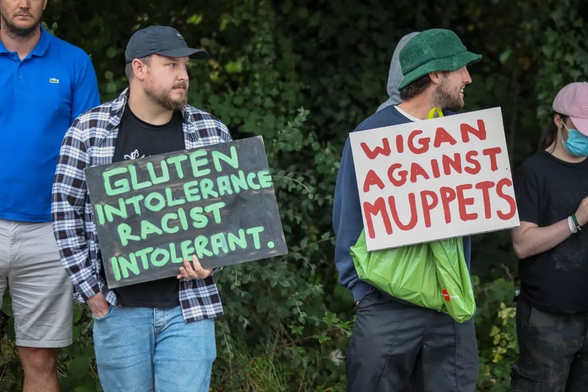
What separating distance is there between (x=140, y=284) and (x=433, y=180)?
3.81 feet

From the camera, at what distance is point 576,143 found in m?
4.25

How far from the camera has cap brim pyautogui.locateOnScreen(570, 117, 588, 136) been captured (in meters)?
4.19

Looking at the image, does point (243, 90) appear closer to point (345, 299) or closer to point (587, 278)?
point (345, 299)

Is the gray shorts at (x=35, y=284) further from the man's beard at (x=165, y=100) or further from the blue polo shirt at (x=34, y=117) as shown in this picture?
the man's beard at (x=165, y=100)

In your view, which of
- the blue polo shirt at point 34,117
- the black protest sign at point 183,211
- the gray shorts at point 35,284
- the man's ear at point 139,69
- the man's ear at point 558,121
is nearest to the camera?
the black protest sign at point 183,211

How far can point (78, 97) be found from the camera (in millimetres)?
4082

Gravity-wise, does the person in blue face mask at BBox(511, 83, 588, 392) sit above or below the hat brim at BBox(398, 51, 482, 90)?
below

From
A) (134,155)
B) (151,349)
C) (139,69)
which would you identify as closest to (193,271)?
(151,349)

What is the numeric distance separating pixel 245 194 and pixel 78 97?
962 millimetres

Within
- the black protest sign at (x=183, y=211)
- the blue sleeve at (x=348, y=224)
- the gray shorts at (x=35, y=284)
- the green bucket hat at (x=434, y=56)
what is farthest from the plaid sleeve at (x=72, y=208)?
the green bucket hat at (x=434, y=56)

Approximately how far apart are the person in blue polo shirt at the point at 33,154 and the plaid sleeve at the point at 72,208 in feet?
1.59

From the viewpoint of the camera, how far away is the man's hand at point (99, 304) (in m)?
3.56

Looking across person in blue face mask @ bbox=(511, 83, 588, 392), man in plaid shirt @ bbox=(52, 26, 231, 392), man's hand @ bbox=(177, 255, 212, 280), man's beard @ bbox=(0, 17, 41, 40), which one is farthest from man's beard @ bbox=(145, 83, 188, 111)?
person in blue face mask @ bbox=(511, 83, 588, 392)

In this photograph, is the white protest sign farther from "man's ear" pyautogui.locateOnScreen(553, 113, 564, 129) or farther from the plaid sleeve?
the plaid sleeve
